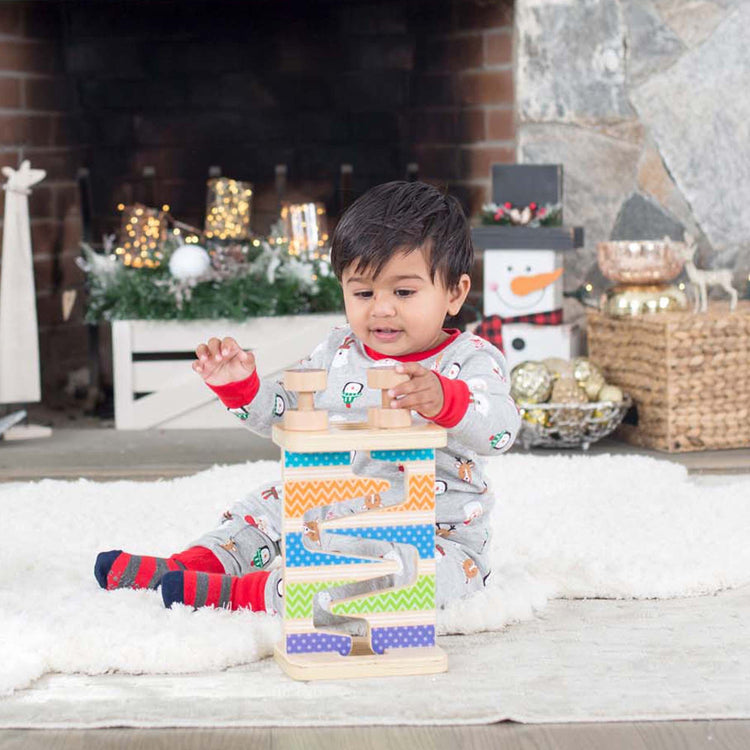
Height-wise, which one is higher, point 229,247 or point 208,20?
point 208,20

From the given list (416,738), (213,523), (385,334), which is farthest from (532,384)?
(416,738)

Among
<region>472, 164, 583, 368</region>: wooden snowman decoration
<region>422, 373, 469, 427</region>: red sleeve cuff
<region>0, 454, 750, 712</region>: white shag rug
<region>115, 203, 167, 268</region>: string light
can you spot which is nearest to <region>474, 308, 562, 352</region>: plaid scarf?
<region>472, 164, 583, 368</region>: wooden snowman decoration

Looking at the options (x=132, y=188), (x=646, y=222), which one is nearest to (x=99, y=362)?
(x=132, y=188)

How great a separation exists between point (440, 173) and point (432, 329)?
1483 mm

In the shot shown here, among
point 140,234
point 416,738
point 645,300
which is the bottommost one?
point 416,738

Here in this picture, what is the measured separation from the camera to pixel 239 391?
4.38 ft

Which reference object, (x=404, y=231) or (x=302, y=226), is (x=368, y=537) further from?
(x=302, y=226)

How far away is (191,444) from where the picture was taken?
8.09ft

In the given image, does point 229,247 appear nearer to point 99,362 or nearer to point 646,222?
point 99,362

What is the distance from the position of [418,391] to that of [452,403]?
54 mm

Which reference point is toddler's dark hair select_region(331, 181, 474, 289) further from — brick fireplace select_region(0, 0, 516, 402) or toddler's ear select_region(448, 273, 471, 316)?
brick fireplace select_region(0, 0, 516, 402)

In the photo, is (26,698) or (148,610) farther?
(148,610)

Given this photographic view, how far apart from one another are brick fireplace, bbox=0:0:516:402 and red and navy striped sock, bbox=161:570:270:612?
1561 millimetres

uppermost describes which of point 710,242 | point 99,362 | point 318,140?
point 318,140
